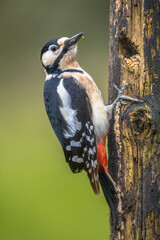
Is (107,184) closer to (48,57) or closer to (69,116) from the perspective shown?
(69,116)

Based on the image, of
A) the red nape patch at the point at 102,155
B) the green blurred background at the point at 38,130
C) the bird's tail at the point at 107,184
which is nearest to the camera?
the bird's tail at the point at 107,184

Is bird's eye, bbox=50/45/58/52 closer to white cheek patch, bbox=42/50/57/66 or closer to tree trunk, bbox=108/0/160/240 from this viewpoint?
white cheek patch, bbox=42/50/57/66

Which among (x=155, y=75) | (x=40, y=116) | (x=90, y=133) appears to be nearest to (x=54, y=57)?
(x=90, y=133)

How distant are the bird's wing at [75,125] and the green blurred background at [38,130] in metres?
0.87

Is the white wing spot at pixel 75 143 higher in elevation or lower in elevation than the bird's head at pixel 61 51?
lower

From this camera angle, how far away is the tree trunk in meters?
2.35

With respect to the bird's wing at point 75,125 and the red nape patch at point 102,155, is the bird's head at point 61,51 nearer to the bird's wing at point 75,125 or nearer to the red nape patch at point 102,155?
the bird's wing at point 75,125

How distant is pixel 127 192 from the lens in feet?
7.93

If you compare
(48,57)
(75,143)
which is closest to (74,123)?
(75,143)

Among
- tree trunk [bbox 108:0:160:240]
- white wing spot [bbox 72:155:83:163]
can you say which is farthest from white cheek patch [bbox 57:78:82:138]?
tree trunk [bbox 108:0:160:240]

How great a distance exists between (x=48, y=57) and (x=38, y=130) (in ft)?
9.33

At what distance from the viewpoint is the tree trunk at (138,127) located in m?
2.35

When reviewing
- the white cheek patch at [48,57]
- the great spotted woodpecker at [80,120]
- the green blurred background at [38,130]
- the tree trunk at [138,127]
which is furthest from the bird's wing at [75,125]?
the green blurred background at [38,130]

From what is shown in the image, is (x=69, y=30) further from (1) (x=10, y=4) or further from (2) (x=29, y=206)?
(2) (x=29, y=206)
